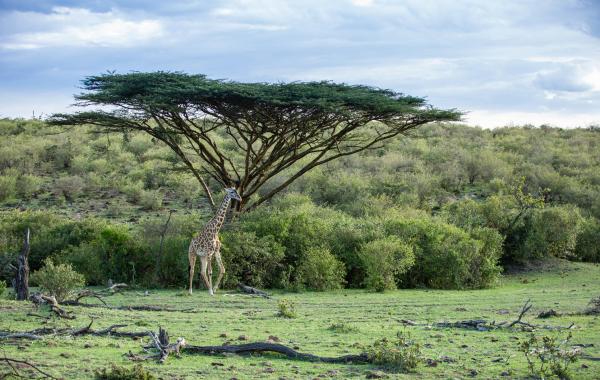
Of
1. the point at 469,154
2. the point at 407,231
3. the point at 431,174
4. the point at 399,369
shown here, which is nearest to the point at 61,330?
the point at 399,369

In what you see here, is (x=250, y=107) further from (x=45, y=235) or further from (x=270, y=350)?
(x=270, y=350)

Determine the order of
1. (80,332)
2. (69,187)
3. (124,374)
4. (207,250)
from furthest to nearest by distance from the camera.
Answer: (69,187), (207,250), (80,332), (124,374)

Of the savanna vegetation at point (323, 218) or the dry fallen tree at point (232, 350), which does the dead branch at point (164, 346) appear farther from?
the savanna vegetation at point (323, 218)

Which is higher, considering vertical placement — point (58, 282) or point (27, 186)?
point (27, 186)

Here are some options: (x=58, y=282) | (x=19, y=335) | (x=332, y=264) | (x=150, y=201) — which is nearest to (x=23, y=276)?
(x=58, y=282)

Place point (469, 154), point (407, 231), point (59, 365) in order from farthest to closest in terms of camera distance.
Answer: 1. point (469, 154)
2. point (407, 231)
3. point (59, 365)

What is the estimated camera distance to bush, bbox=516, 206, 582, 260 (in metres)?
22.8

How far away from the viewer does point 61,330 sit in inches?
436

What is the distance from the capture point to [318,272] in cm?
1861

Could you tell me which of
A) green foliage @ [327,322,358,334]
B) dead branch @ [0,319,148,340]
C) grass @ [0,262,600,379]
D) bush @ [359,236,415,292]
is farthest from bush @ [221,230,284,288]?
dead branch @ [0,319,148,340]

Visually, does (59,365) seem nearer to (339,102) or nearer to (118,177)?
(339,102)

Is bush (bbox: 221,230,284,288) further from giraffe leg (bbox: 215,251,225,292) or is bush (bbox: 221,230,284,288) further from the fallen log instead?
the fallen log

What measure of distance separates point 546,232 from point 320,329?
488 inches

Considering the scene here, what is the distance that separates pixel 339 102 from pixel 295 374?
13.5 metres
